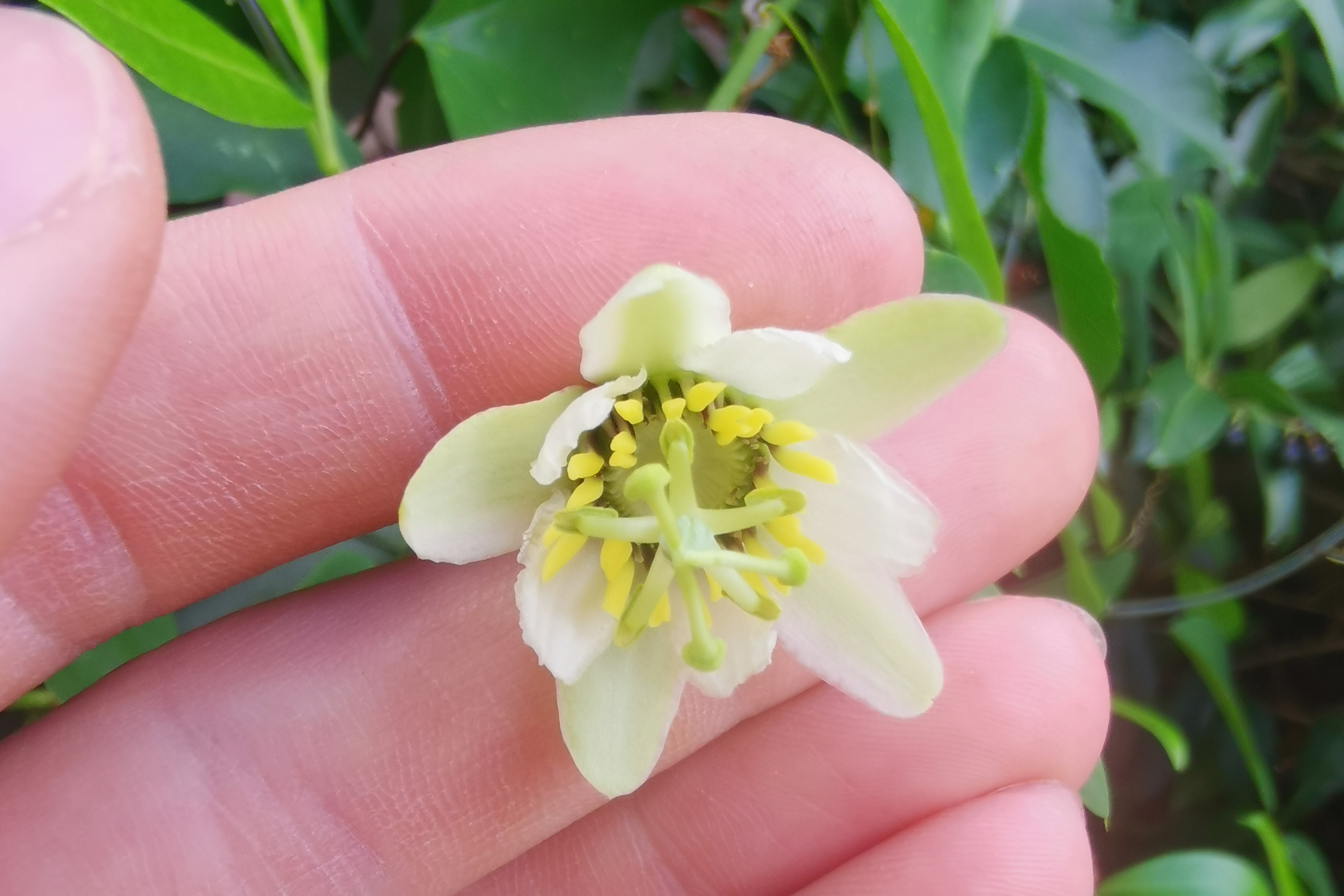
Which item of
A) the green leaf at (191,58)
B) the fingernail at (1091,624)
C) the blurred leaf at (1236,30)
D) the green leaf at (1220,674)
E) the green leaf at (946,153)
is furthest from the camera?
the green leaf at (1220,674)

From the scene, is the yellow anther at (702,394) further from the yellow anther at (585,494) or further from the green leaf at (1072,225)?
the green leaf at (1072,225)

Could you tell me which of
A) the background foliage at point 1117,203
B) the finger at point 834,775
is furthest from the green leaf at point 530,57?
the finger at point 834,775

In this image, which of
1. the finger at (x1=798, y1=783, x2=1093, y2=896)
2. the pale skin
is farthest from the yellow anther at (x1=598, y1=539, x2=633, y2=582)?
the finger at (x1=798, y1=783, x2=1093, y2=896)

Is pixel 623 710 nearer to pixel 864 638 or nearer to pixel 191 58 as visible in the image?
pixel 864 638

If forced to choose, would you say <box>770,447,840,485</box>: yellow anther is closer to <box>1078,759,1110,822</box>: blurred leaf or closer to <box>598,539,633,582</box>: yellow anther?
<box>598,539,633,582</box>: yellow anther

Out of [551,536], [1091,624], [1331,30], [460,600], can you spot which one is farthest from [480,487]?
[1331,30]

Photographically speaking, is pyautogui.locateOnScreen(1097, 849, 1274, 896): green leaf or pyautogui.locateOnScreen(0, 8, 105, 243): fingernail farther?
pyautogui.locateOnScreen(1097, 849, 1274, 896): green leaf
